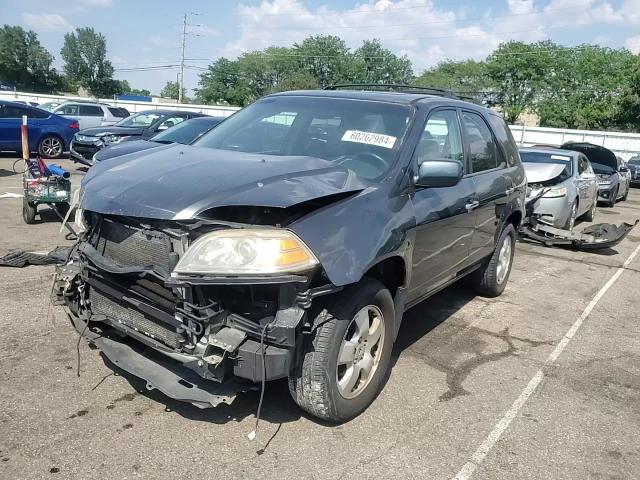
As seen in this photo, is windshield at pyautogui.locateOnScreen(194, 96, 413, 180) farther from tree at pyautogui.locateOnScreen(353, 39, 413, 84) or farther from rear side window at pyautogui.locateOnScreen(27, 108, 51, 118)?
tree at pyautogui.locateOnScreen(353, 39, 413, 84)

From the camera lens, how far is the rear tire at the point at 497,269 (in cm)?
585

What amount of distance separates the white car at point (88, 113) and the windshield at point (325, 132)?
56.9 ft

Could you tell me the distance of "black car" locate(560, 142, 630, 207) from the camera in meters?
16.1

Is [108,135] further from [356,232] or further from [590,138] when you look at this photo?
[590,138]

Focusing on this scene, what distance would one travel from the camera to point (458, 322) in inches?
208

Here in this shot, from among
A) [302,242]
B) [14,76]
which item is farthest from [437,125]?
[14,76]

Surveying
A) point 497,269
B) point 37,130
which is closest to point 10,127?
point 37,130

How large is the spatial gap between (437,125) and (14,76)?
341ft

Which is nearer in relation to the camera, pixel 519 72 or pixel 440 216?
pixel 440 216

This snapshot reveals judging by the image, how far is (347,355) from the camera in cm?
322

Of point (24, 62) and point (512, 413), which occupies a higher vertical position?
point (24, 62)

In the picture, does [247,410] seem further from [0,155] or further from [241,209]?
[0,155]

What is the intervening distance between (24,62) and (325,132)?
105 metres

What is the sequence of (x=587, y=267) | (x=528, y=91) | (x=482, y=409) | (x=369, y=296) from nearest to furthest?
1. (x=369, y=296)
2. (x=482, y=409)
3. (x=587, y=267)
4. (x=528, y=91)
